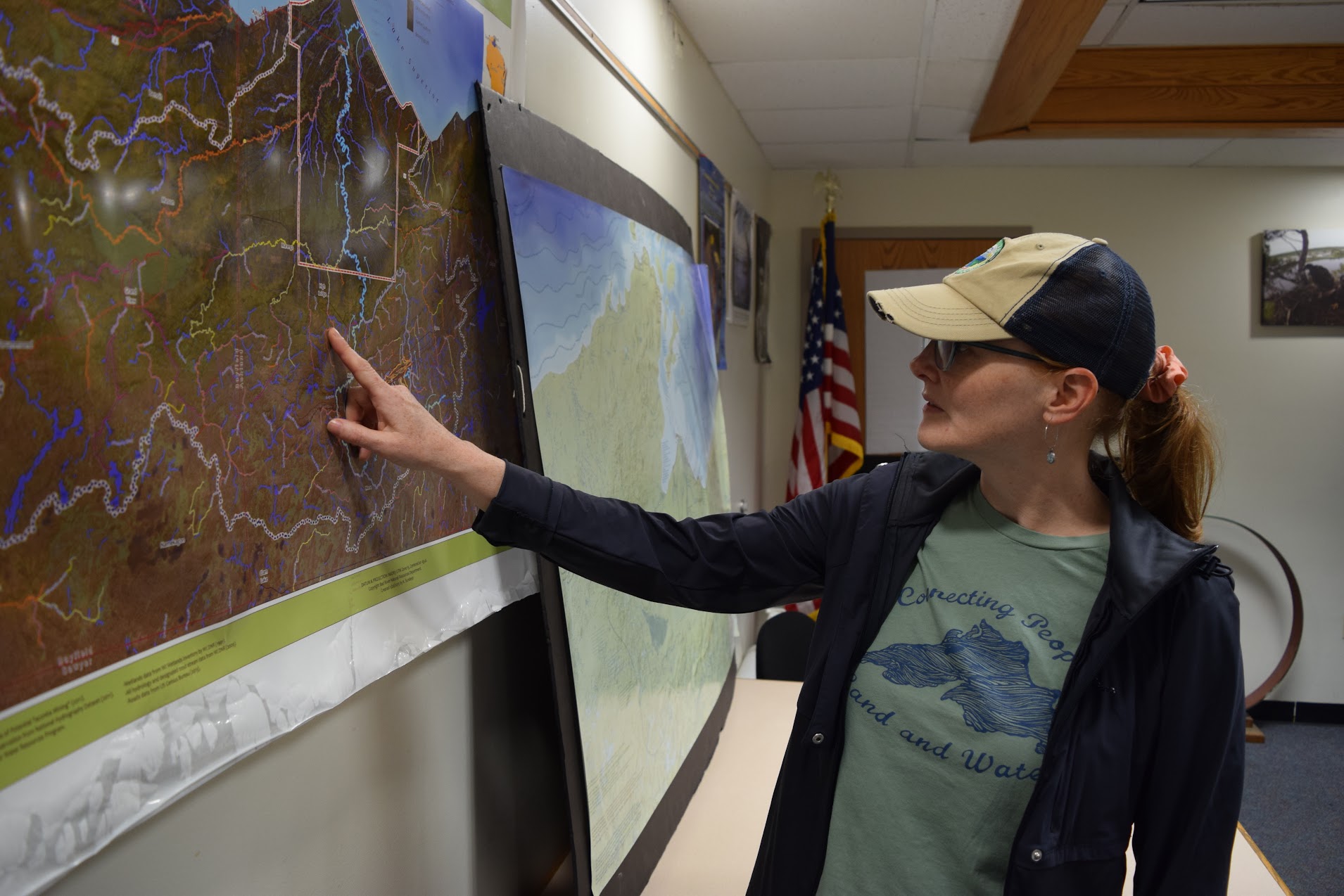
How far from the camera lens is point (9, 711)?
582 millimetres

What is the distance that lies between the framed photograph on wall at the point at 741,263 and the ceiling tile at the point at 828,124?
341mm

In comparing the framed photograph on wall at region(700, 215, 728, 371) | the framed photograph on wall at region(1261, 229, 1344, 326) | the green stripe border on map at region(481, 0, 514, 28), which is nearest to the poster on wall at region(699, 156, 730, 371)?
the framed photograph on wall at region(700, 215, 728, 371)

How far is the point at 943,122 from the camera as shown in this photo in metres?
3.80

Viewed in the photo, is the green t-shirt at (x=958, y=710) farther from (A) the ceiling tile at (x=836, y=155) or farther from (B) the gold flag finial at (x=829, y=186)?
(B) the gold flag finial at (x=829, y=186)

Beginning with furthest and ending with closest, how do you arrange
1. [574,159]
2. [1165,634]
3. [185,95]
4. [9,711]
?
[574,159]
[1165,634]
[185,95]
[9,711]

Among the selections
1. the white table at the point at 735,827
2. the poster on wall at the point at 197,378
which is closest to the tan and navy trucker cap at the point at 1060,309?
the poster on wall at the point at 197,378

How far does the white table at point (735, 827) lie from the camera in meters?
1.55

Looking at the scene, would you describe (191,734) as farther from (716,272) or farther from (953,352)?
(716,272)

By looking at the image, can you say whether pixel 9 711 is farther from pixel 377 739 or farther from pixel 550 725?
pixel 550 725

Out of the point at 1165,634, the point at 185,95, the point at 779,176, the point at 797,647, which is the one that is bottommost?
the point at 797,647

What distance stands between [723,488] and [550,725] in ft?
Result: 2.96

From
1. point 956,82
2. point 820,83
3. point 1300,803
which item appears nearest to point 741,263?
point 820,83

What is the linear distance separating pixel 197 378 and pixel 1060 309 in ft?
2.78

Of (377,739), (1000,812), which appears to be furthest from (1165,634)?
(377,739)
